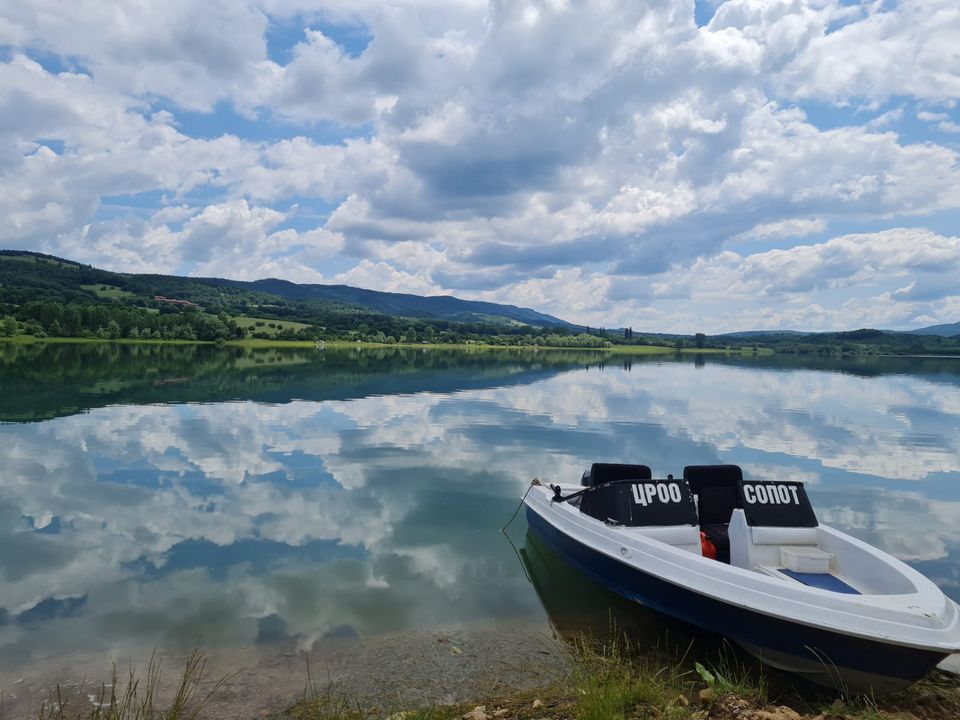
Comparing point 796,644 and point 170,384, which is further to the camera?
point 170,384

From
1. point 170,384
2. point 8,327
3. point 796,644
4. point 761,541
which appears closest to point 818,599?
point 796,644

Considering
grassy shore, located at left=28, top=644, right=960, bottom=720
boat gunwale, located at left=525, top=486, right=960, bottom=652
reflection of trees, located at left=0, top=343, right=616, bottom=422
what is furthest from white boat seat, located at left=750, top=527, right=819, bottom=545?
reflection of trees, located at left=0, top=343, right=616, bottom=422

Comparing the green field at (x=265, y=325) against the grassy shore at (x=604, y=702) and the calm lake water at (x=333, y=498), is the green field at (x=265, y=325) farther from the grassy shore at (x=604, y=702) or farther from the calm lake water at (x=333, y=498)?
the grassy shore at (x=604, y=702)

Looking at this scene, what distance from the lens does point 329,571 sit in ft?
41.1

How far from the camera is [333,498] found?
1802cm

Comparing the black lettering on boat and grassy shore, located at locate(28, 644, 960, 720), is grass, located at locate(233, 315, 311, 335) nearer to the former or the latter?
the black lettering on boat

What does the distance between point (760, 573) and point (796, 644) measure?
193cm

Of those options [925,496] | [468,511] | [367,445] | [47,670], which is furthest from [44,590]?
[925,496]

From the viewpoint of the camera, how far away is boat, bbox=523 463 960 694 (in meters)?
7.81

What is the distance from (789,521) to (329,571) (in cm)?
900

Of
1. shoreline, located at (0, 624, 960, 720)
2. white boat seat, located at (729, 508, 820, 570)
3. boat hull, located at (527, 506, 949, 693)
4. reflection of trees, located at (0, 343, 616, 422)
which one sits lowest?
reflection of trees, located at (0, 343, 616, 422)

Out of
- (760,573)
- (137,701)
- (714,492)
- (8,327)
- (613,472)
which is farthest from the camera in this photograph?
(8,327)

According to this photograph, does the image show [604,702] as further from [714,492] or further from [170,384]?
[170,384]

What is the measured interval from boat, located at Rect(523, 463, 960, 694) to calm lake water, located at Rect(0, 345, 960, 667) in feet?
4.56
